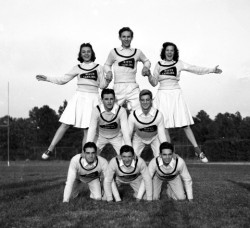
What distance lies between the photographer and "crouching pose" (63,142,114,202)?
812 cm

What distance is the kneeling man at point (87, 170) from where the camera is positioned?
8.12 m

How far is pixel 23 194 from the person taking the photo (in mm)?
9828

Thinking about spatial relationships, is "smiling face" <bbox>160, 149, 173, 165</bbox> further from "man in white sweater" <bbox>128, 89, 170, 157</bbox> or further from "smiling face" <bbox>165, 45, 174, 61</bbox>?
"smiling face" <bbox>165, 45, 174, 61</bbox>

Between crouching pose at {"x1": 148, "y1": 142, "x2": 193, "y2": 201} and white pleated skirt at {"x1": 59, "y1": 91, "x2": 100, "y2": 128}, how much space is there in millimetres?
1854

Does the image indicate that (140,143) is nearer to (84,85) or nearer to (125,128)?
(125,128)

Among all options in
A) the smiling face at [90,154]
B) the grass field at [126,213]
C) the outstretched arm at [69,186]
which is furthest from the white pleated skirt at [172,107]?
the outstretched arm at [69,186]

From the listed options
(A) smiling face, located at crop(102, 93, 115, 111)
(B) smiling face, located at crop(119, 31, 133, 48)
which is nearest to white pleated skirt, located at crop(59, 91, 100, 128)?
(A) smiling face, located at crop(102, 93, 115, 111)

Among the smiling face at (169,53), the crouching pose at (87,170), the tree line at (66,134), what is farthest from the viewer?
the tree line at (66,134)

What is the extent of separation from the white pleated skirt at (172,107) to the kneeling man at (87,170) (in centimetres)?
176

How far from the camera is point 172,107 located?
30.6 feet

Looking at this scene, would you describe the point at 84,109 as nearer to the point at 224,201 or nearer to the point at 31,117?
the point at 224,201

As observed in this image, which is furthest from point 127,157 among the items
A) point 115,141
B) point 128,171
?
point 115,141

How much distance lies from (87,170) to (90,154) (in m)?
0.40

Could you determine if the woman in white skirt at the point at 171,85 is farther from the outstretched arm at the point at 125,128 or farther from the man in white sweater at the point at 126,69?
the outstretched arm at the point at 125,128
